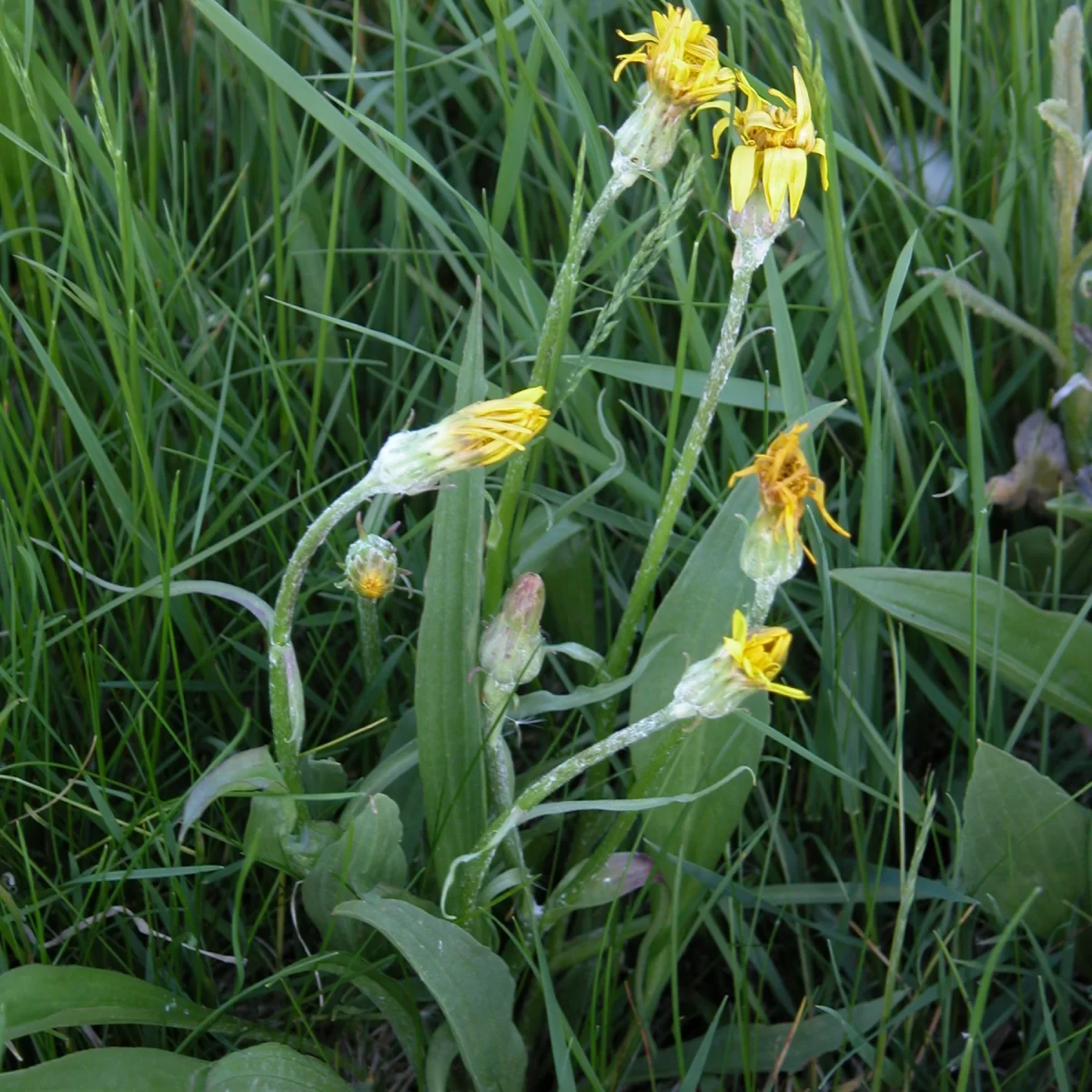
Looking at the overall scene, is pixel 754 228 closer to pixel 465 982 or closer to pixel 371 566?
pixel 371 566

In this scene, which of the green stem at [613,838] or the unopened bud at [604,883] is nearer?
the green stem at [613,838]

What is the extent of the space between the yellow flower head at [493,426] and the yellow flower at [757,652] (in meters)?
0.24

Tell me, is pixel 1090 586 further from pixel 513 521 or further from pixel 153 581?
pixel 153 581

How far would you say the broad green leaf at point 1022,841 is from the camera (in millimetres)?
1213

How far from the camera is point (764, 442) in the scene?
1.38 metres

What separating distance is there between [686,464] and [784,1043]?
65 cm

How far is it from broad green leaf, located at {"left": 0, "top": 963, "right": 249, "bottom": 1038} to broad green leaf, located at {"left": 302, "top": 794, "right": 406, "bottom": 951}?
0.51 feet

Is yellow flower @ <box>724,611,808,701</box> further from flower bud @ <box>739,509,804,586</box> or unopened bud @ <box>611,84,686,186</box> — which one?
unopened bud @ <box>611,84,686,186</box>

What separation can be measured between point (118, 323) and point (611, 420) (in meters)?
0.63

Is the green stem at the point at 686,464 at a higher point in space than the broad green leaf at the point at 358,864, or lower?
higher

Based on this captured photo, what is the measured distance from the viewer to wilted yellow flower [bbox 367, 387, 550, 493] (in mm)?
969

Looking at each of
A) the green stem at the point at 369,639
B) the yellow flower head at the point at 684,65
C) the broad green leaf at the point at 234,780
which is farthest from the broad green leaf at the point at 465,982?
the yellow flower head at the point at 684,65

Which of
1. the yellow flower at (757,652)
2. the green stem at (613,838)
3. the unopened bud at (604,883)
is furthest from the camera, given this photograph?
the unopened bud at (604,883)

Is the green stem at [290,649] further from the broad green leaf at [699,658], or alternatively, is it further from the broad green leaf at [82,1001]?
the broad green leaf at [699,658]
